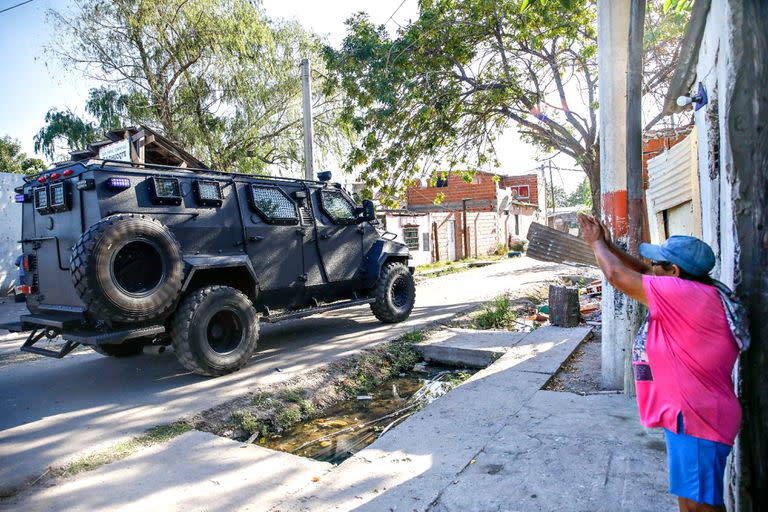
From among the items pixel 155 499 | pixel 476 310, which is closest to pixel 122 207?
pixel 155 499

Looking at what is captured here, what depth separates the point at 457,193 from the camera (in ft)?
109

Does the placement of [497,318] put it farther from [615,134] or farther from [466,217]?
[466,217]

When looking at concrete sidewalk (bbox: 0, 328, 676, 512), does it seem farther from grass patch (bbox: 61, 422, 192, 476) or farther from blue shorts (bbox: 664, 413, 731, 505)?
blue shorts (bbox: 664, 413, 731, 505)

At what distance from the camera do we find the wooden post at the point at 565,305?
7145 millimetres

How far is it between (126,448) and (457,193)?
101 ft

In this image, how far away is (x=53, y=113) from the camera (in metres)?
16.0

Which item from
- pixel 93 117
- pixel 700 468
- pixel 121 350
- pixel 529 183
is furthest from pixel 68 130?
pixel 529 183

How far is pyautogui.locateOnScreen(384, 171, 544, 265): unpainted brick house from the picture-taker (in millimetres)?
22172

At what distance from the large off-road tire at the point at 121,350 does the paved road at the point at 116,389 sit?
4.2 inches

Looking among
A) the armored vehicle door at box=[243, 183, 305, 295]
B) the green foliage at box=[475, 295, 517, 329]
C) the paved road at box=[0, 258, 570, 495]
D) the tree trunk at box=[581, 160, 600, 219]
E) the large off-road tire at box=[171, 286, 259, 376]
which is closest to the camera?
the paved road at box=[0, 258, 570, 495]

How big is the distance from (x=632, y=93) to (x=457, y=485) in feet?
10.6

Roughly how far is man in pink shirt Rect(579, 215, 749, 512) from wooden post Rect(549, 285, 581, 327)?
5.33 meters

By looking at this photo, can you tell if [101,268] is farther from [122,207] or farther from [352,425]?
[352,425]

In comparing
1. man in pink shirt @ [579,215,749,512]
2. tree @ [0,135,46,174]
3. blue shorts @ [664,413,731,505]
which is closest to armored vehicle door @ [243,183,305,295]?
man in pink shirt @ [579,215,749,512]
